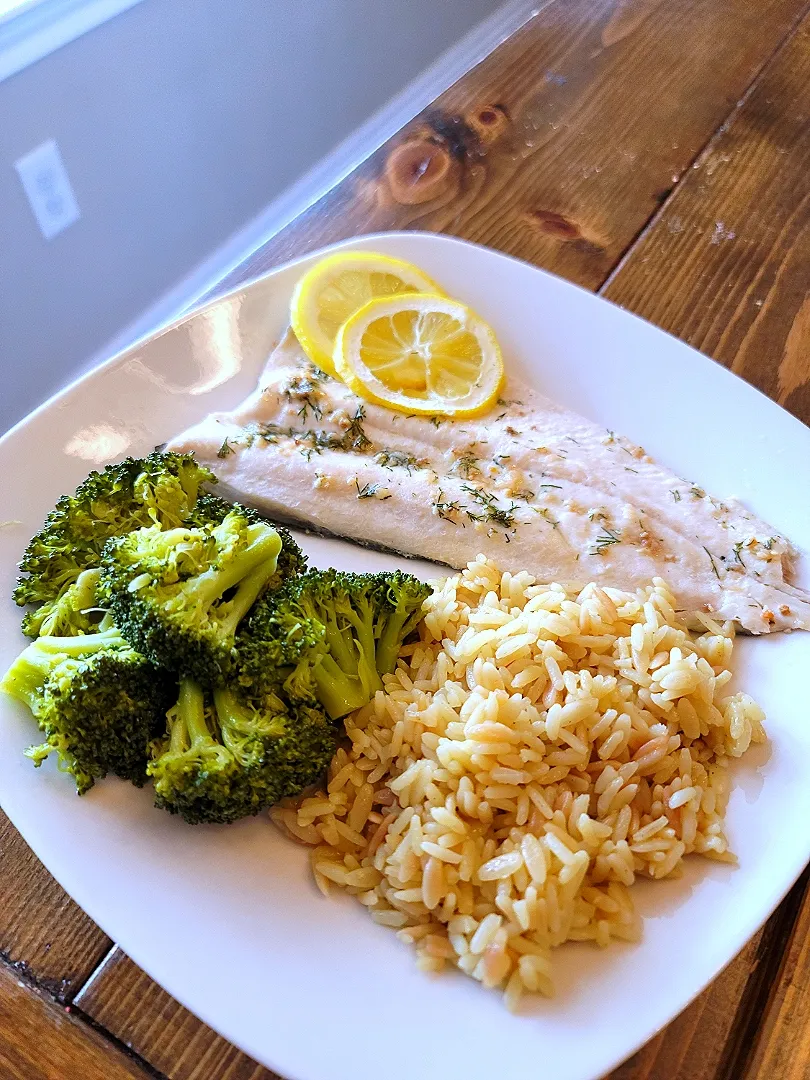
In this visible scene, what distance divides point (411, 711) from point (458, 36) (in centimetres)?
436

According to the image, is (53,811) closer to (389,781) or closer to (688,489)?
(389,781)

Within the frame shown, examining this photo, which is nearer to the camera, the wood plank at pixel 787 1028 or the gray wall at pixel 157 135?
the wood plank at pixel 787 1028

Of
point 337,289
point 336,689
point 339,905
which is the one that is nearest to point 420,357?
point 337,289

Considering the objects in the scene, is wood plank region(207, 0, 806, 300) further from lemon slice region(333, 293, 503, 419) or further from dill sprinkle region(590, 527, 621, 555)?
dill sprinkle region(590, 527, 621, 555)

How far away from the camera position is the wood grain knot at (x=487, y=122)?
287cm

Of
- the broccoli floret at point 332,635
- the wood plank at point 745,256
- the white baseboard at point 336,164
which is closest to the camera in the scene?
the broccoli floret at point 332,635

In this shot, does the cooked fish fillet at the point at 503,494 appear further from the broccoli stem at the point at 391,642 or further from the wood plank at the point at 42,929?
the wood plank at the point at 42,929

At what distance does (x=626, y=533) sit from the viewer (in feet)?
6.33

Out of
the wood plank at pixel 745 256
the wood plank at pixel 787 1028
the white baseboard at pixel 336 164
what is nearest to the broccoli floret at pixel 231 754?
the wood plank at pixel 787 1028

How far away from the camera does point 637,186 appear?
9.13 ft

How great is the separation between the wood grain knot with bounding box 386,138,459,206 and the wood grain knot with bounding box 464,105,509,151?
0.13m

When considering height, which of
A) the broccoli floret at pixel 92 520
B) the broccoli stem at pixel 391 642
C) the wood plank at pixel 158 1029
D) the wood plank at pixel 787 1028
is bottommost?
the wood plank at pixel 787 1028

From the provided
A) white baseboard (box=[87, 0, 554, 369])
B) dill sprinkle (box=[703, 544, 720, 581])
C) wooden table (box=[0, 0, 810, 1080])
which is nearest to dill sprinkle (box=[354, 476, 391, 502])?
dill sprinkle (box=[703, 544, 720, 581])

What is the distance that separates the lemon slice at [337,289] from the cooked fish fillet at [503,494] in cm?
9
